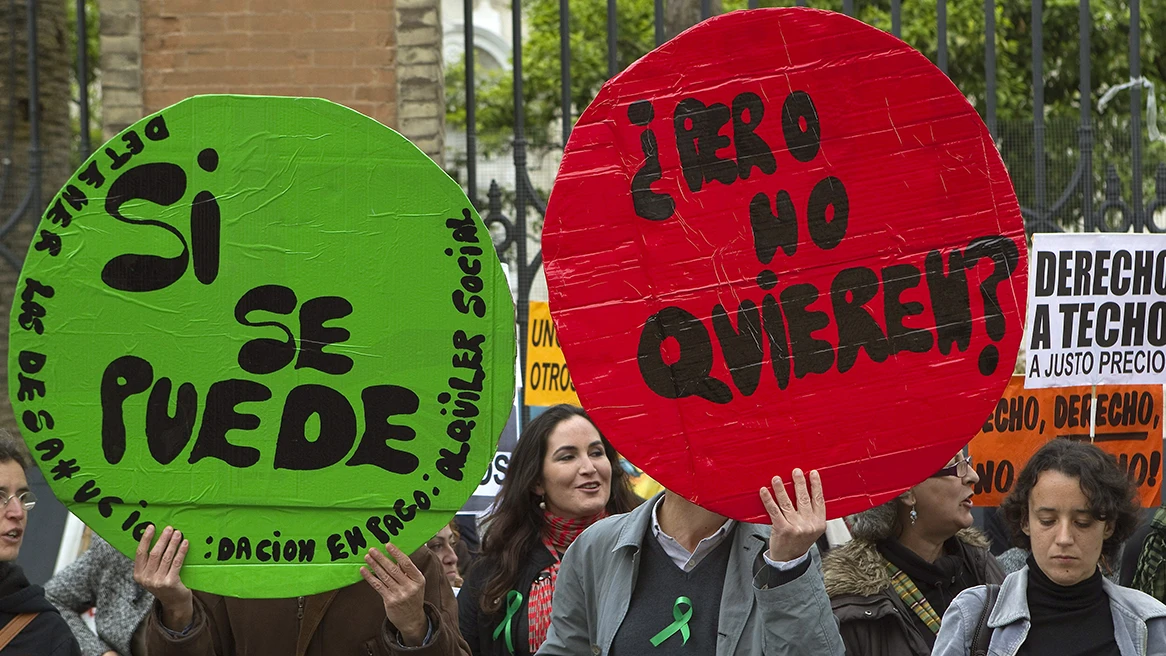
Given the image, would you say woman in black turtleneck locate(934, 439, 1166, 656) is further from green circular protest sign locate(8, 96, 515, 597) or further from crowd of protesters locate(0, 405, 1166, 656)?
green circular protest sign locate(8, 96, 515, 597)

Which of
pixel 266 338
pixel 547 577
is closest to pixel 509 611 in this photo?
pixel 547 577

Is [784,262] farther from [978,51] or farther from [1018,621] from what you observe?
[978,51]

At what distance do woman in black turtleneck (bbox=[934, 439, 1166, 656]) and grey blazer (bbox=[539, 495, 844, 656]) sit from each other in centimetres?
36

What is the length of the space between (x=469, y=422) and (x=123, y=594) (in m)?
1.95

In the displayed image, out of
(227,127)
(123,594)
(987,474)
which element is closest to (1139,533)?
(987,474)

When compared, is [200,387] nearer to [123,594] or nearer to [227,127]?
[227,127]

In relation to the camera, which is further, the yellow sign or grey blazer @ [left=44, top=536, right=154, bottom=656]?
the yellow sign

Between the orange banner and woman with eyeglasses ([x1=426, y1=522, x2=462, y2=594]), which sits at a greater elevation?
the orange banner

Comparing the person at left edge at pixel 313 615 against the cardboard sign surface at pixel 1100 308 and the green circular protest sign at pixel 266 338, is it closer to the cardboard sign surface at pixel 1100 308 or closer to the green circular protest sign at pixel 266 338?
the green circular protest sign at pixel 266 338

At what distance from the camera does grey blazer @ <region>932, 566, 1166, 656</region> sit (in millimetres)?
2609

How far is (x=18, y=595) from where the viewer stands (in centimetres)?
291

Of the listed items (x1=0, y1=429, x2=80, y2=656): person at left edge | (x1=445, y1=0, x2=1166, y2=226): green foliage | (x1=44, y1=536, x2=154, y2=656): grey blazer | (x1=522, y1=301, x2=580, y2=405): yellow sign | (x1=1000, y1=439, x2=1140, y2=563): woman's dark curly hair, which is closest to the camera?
(x1=1000, y1=439, x2=1140, y2=563): woman's dark curly hair

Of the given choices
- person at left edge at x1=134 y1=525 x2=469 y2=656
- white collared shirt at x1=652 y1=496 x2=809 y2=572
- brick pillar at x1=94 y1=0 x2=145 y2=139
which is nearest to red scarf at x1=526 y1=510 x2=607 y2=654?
person at left edge at x1=134 y1=525 x2=469 y2=656

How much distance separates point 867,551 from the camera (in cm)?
335
